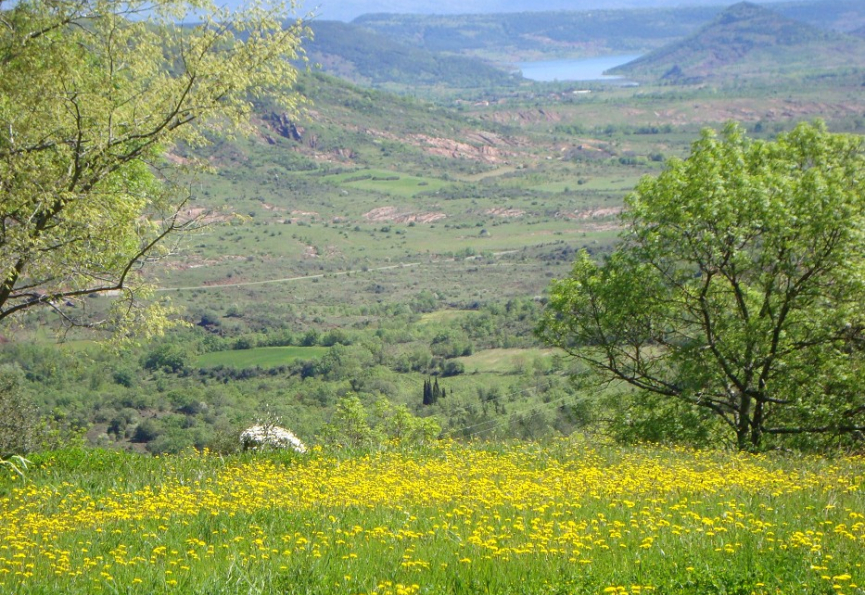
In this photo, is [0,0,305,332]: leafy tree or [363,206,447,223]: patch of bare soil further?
[363,206,447,223]: patch of bare soil

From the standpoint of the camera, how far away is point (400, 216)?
191 meters

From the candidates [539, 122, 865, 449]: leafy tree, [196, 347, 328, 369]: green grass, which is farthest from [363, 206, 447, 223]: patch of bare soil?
[539, 122, 865, 449]: leafy tree

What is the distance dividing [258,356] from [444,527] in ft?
274

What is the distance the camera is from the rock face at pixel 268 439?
51.1 feet

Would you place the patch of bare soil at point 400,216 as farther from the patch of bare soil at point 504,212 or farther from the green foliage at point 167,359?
the green foliage at point 167,359

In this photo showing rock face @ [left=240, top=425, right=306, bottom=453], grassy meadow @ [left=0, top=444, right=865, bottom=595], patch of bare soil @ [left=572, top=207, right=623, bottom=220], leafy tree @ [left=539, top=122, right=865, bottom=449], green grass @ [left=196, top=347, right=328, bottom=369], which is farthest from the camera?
patch of bare soil @ [left=572, top=207, right=623, bottom=220]

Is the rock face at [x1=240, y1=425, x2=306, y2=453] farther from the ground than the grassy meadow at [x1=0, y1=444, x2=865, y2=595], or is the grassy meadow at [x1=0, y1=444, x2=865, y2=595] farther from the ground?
the grassy meadow at [x1=0, y1=444, x2=865, y2=595]

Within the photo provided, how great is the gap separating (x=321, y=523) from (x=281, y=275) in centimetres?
13568

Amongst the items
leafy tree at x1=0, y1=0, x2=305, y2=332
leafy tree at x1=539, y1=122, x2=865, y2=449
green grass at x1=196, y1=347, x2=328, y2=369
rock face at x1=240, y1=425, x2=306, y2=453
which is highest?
leafy tree at x1=0, y1=0, x2=305, y2=332

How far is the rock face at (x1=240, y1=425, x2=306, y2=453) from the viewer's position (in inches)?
613

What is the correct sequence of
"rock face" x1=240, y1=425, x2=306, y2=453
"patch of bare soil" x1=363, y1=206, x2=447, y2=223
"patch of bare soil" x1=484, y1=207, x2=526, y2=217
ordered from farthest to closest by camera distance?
"patch of bare soil" x1=484, y1=207, x2=526, y2=217 → "patch of bare soil" x1=363, y1=206, x2=447, y2=223 → "rock face" x1=240, y1=425, x2=306, y2=453

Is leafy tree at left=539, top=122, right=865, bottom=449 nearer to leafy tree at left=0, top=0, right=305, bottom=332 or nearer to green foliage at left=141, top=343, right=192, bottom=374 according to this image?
leafy tree at left=0, top=0, right=305, bottom=332

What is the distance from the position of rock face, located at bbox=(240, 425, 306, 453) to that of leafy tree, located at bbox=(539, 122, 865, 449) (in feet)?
27.0

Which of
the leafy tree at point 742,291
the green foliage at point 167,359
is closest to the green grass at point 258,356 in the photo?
the green foliage at point 167,359
